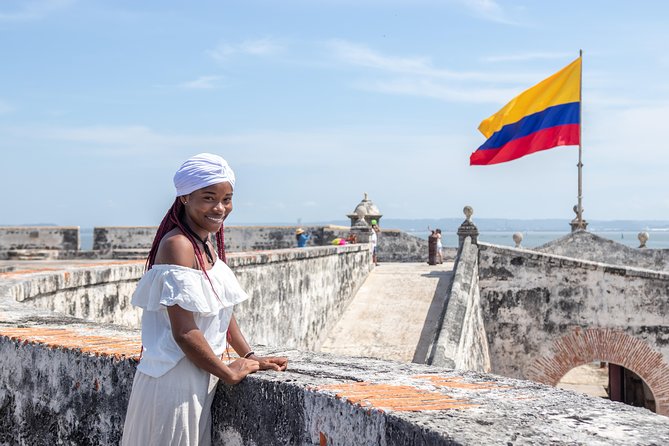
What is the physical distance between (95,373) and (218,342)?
23.3 inches

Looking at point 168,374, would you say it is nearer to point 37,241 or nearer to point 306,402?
point 306,402

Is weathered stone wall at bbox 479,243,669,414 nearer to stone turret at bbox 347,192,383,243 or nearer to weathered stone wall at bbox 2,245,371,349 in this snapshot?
weathered stone wall at bbox 2,245,371,349

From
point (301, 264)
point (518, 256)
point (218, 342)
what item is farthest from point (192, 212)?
point (518, 256)

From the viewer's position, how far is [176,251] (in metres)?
2.53

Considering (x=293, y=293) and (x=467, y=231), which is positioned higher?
(x=467, y=231)

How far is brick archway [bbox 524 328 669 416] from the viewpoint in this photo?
15.5 m

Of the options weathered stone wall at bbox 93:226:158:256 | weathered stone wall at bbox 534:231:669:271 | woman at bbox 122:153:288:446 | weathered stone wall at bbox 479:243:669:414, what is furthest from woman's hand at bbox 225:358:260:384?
weathered stone wall at bbox 534:231:669:271

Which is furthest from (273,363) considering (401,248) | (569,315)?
(401,248)

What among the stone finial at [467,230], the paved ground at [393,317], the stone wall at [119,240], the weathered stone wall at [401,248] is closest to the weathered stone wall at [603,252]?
the weathered stone wall at [401,248]

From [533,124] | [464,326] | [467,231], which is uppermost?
[533,124]

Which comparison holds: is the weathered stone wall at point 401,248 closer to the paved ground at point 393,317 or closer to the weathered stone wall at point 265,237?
the weathered stone wall at point 265,237

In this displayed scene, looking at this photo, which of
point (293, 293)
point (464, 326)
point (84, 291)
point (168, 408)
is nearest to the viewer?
point (168, 408)

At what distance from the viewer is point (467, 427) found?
1.94 metres

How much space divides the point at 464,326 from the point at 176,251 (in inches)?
388
